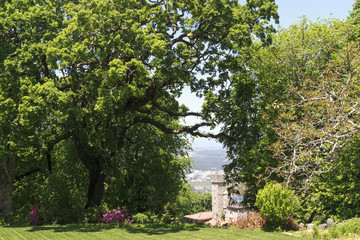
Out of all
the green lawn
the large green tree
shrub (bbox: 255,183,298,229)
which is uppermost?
the large green tree

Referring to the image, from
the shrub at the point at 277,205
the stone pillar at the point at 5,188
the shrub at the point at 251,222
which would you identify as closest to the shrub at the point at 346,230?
the shrub at the point at 277,205

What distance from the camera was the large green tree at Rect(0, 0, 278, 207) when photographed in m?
17.4

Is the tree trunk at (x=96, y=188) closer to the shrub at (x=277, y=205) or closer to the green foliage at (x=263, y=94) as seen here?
the green foliage at (x=263, y=94)

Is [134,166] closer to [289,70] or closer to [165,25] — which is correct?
[165,25]

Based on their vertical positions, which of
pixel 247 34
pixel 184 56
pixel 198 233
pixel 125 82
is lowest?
pixel 198 233

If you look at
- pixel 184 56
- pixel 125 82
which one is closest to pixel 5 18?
pixel 125 82

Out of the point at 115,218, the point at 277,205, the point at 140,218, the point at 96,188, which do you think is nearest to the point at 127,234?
the point at 115,218

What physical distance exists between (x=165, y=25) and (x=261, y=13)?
5728 mm

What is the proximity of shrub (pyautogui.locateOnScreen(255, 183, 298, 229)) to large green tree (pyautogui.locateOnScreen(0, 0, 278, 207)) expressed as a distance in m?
5.97

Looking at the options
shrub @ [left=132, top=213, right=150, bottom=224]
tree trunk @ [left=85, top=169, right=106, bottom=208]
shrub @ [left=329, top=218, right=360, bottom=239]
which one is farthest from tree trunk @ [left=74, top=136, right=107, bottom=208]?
shrub @ [left=329, top=218, right=360, bottom=239]

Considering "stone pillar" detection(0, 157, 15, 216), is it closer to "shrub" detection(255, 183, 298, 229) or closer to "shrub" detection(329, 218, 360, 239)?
"shrub" detection(255, 183, 298, 229)

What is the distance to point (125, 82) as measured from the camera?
18344mm

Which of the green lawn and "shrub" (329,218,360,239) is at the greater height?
"shrub" (329,218,360,239)

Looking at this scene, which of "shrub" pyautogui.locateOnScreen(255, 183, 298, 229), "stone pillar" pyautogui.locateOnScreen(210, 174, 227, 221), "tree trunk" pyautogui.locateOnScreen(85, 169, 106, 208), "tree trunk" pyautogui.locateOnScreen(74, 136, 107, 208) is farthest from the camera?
"stone pillar" pyautogui.locateOnScreen(210, 174, 227, 221)
